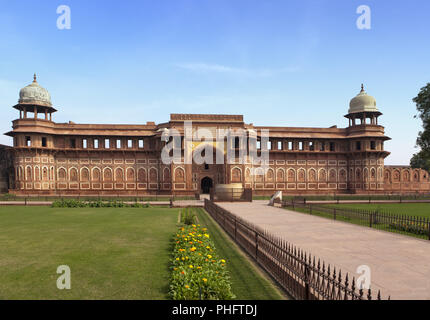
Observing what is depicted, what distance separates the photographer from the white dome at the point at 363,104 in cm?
3575

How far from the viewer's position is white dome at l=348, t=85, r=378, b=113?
117 feet

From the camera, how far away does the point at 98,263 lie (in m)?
6.23

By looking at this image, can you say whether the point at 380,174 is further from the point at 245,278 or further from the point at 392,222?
the point at 245,278

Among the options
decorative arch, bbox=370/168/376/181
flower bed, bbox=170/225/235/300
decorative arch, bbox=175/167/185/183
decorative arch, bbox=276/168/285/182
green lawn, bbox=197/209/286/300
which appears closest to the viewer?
flower bed, bbox=170/225/235/300

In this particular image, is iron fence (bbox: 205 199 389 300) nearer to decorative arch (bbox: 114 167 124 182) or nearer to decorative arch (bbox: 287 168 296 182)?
decorative arch (bbox: 114 167 124 182)

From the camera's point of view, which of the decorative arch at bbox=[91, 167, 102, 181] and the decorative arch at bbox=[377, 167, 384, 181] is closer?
the decorative arch at bbox=[91, 167, 102, 181]

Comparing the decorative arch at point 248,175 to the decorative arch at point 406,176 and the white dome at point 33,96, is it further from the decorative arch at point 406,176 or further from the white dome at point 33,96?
the white dome at point 33,96

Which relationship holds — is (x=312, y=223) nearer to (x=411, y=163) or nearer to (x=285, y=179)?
(x=285, y=179)

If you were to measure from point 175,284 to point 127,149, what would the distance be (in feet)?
104

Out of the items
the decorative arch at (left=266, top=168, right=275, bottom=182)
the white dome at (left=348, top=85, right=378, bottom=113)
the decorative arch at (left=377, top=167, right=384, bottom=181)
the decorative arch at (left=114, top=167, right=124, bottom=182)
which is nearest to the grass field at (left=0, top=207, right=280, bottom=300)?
the decorative arch at (left=114, top=167, right=124, bottom=182)

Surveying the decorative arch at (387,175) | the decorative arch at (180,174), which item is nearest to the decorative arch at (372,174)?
the decorative arch at (387,175)

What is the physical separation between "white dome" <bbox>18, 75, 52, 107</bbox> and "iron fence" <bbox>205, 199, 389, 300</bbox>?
34.2 m

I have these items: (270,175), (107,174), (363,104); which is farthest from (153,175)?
(363,104)
